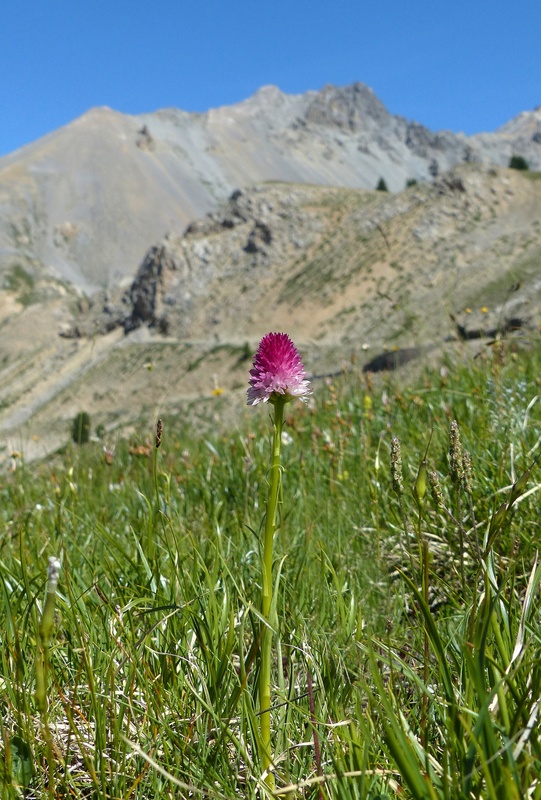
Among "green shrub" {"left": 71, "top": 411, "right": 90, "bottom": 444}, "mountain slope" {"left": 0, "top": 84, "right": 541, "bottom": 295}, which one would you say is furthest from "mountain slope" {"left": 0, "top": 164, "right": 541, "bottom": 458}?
"mountain slope" {"left": 0, "top": 84, "right": 541, "bottom": 295}

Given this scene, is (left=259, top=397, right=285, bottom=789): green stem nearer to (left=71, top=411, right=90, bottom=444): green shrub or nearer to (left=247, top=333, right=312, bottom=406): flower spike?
(left=247, top=333, right=312, bottom=406): flower spike

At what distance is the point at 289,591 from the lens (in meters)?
2.10

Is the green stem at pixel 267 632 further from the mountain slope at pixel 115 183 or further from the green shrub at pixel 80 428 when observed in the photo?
the mountain slope at pixel 115 183

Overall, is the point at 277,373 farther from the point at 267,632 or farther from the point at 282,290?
the point at 282,290

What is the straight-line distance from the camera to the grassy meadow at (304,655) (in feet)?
3.91

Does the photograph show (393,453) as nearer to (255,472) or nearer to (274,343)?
(274,343)

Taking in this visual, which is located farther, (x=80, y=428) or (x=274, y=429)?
(x=80, y=428)

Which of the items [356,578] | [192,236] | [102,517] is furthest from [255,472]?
[192,236]

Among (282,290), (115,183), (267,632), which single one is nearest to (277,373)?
(267,632)

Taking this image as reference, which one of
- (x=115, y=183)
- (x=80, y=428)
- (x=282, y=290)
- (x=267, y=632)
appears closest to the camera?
(x=267, y=632)

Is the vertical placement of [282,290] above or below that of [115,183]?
below

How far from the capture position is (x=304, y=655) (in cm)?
163

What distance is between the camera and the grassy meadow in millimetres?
A: 1191

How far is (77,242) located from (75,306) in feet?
263
